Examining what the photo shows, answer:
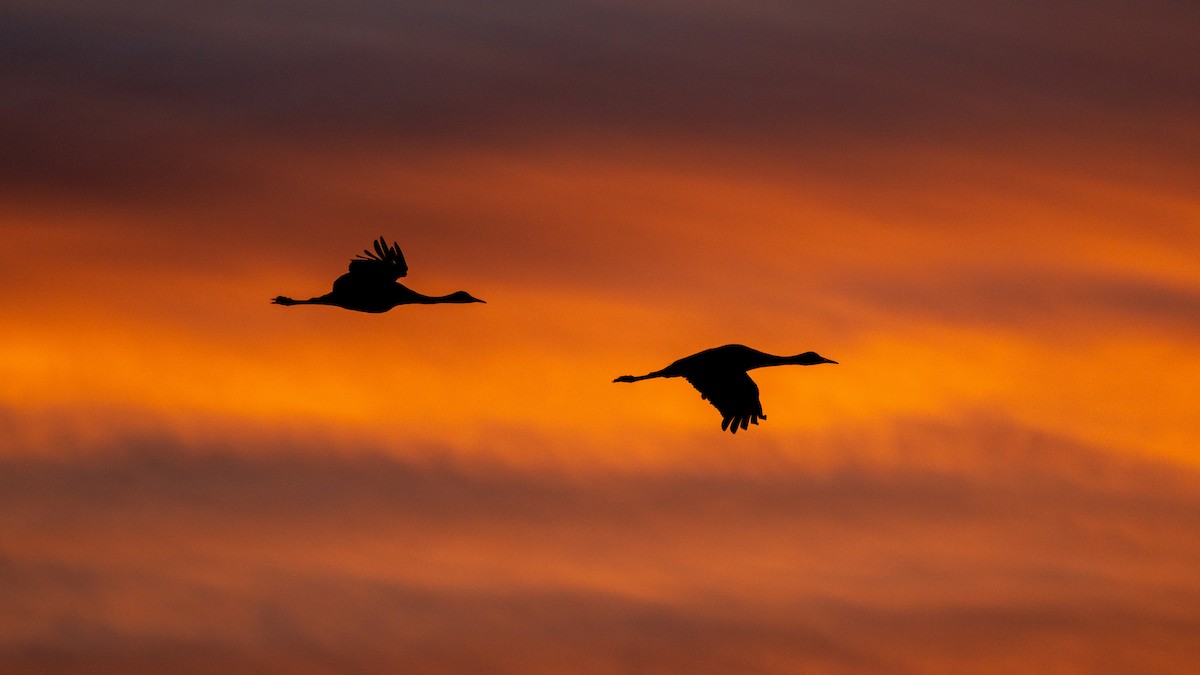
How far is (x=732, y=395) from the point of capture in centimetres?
8981

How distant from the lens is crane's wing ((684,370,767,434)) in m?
89.5

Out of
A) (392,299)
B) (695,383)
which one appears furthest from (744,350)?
(392,299)

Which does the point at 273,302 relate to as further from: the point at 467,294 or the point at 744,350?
the point at 744,350

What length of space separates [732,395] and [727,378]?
53cm

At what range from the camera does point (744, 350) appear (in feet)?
297

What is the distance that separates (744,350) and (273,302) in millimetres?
10791

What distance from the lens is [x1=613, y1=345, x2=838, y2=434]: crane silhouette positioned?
8956 cm

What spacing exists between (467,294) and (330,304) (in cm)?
426

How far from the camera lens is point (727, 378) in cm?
9019

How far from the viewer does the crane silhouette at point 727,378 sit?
3526 inches

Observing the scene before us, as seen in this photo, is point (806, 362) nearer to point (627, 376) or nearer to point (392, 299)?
point (627, 376)

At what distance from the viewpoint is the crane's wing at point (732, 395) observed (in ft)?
294

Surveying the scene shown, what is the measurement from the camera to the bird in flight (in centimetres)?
8950

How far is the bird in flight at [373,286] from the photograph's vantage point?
8950 cm
